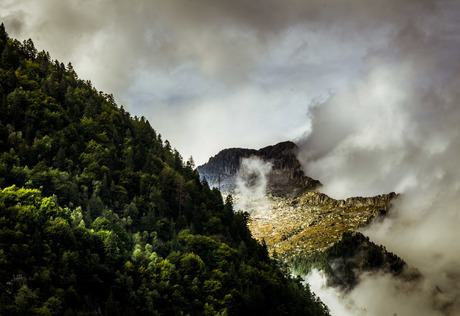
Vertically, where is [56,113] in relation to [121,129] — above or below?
below

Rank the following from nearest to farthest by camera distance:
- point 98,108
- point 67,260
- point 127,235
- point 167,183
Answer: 1. point 67,260
2. point 127,235
3. point 167,183
4. point 98,108

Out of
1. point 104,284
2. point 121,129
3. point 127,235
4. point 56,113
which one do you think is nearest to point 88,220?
point 127,235

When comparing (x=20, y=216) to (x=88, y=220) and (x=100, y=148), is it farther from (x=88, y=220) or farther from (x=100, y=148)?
(x=100, y=148)

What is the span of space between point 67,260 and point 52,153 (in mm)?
52209

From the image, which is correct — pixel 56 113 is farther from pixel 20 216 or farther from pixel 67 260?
pixel 67 260

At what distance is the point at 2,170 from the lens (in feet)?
283

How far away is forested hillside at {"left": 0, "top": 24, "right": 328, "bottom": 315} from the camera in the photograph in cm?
6762

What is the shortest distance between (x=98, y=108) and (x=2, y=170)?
245ft

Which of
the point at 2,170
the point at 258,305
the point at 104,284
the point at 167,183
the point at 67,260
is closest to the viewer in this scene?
the point at 67,260

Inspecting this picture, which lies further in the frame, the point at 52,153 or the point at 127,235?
the point at 52,153

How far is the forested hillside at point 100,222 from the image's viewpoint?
222ft

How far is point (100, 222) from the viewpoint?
8938 centimetres

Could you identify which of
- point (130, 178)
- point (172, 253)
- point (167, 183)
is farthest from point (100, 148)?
point (172, 253)

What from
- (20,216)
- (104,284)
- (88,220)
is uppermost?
(88,220)
